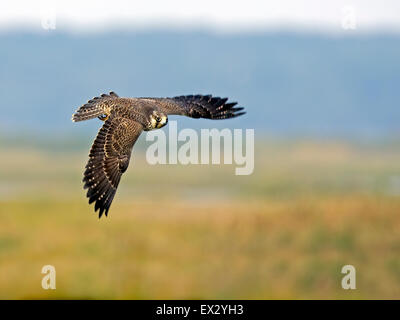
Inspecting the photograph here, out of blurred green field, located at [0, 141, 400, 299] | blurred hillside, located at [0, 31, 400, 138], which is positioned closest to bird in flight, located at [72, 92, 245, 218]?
blurred green field, located at [0, 141, 400, 299]

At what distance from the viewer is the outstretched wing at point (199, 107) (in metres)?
18.5

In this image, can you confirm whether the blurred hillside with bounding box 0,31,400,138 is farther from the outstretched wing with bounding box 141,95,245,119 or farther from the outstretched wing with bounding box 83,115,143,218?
the outstretched wing with bounding box 83,115,143,218

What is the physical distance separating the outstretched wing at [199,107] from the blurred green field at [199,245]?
57.5ft

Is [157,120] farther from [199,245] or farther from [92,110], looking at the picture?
[199,245]

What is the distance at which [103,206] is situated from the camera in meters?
15.6

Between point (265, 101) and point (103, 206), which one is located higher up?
point (265, 101)

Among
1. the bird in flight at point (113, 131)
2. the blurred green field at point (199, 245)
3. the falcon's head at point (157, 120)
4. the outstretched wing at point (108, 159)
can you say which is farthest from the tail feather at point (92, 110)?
the blurred green field at point (199, 245)

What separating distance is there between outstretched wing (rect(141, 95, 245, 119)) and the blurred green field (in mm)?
17536

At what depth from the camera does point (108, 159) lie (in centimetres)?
1606

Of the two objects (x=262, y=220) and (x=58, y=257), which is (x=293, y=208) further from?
(x=58, y=257)
